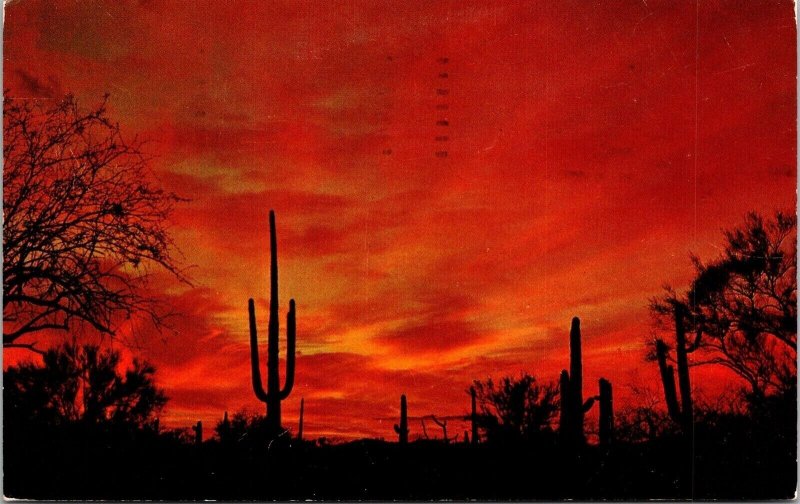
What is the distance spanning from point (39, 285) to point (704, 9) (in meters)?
7.22

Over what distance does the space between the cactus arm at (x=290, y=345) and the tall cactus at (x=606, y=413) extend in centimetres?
345

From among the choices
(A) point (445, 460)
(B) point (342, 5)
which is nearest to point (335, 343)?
(A) point (445, 460)

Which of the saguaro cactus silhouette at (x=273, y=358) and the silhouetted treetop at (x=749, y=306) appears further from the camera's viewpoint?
the saguaro cactus silhouette at (x=273, y=358)

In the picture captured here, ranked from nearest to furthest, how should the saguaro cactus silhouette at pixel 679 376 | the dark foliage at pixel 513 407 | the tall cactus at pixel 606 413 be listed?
the saguaro cactus silhouette at pixel 679 376 → the tall cactus at pixel 606 413 → the dark foliage at pixel 513 407

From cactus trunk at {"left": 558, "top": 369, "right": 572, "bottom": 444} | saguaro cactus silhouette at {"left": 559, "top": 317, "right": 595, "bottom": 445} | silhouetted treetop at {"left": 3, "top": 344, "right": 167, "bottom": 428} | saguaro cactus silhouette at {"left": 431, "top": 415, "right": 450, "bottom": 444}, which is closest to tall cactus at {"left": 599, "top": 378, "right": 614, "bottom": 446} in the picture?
saguaro cactus silhouette at {"left": 559, "top": 317, "right": 595, "bottom": 445}

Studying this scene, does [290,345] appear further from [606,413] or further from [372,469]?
[606,413]

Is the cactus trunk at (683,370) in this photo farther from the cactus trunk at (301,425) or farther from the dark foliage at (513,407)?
the cactus trunk at (301,425)

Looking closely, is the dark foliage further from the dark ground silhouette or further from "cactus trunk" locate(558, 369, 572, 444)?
the dark ground silhouette

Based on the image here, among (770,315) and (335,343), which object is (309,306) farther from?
(770,315)

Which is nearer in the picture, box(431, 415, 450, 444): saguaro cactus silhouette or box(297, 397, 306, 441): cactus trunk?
box(297, 397, 306, 441): cactus trunk

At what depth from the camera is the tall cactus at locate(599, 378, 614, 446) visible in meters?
11.8

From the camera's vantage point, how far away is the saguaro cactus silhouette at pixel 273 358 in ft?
37.6

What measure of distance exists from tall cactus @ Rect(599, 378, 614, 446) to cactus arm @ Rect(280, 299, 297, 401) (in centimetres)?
345

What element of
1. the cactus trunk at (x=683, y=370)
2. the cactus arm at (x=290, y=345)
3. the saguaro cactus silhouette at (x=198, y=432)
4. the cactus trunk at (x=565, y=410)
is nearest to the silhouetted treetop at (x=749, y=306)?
the cactus trunk at (x=683, y=370)
